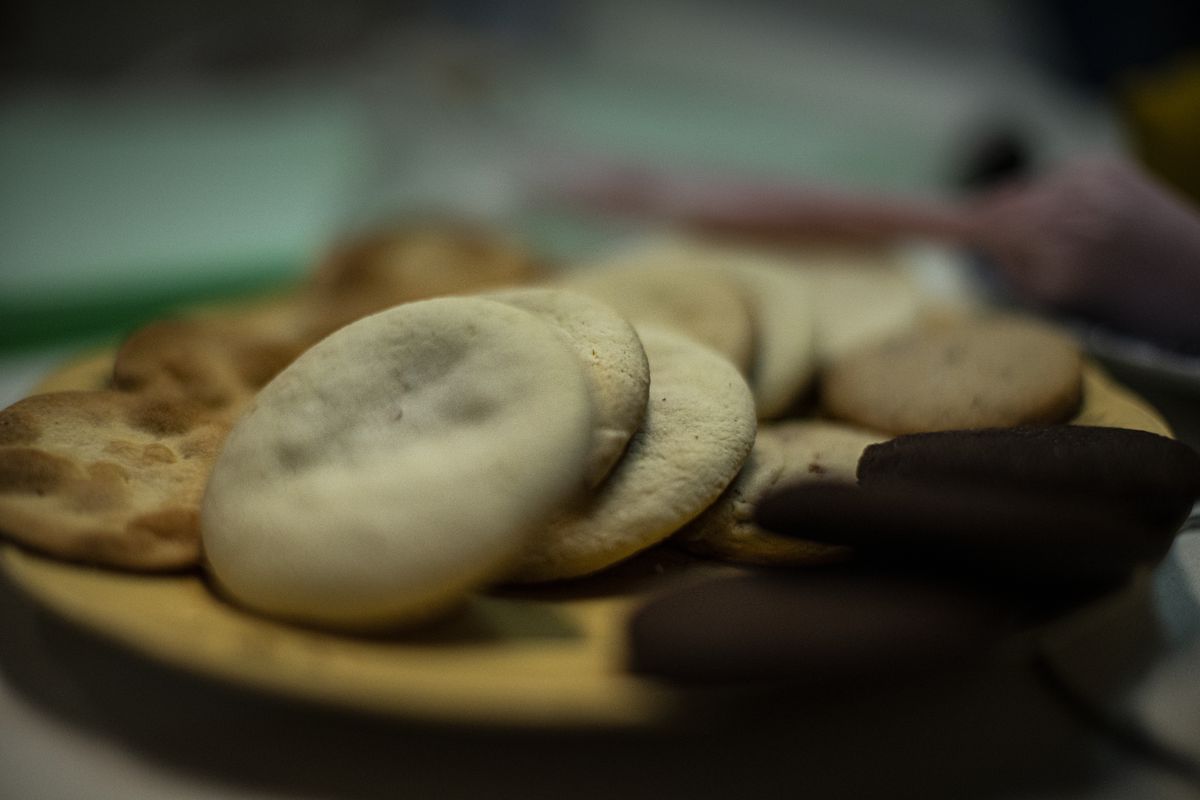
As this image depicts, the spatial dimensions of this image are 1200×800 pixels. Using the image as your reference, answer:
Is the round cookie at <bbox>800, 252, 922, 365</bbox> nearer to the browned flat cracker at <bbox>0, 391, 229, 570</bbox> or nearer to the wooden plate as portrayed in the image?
the wooden plate

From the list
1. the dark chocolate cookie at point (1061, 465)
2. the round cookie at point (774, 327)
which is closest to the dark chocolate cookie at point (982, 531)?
the dark chocolate cookie at point (1061, 465)

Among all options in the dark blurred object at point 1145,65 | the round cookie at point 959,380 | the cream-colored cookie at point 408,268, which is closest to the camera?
the round cookie at point 959,380

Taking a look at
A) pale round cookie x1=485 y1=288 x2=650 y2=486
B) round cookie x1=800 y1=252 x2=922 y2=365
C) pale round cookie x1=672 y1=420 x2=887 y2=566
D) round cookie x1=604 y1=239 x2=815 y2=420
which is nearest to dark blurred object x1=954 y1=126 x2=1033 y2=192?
round cookie x1=800 y1=252 x2=922 y2=365

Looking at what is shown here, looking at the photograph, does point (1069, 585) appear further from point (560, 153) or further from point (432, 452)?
point (560, 153)

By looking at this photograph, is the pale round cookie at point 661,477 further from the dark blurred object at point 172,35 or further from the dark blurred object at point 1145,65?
the dark blurred object at point 172,35

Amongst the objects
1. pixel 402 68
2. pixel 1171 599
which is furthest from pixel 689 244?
pixel 402 68
